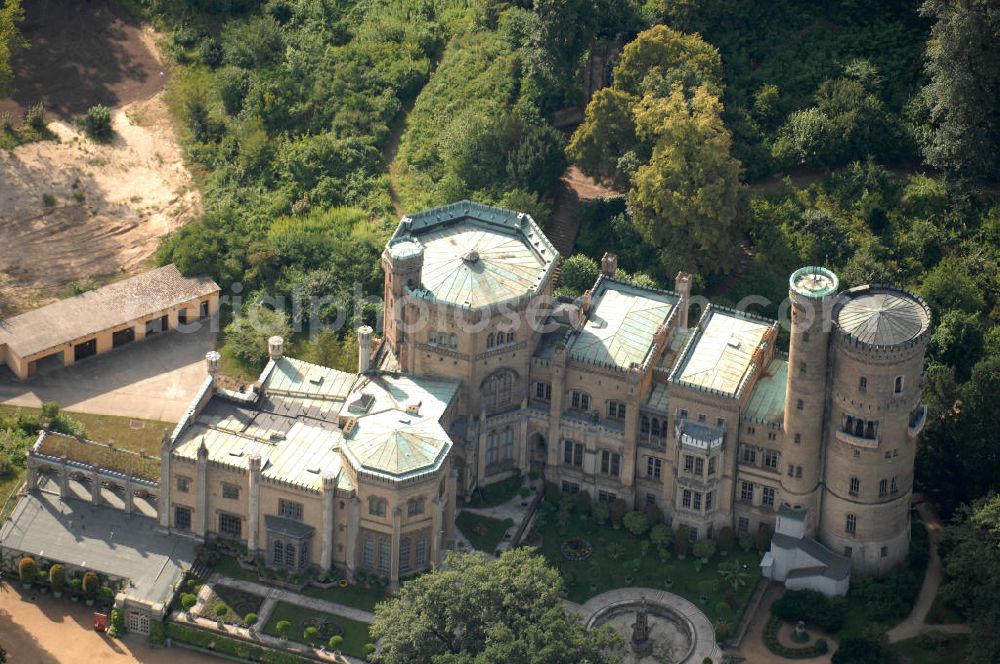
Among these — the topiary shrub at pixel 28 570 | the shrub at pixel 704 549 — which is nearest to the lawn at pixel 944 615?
the shrub at pixel 704 549

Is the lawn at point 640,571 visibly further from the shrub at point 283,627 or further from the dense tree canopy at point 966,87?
the dense tree canopy at point 966,87

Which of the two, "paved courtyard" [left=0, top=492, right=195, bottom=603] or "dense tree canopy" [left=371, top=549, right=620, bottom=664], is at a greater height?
"dense tree canopy" [left=371, top=549, right=620, bottom=664]

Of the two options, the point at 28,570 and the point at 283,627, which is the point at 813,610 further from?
the point at 28,570

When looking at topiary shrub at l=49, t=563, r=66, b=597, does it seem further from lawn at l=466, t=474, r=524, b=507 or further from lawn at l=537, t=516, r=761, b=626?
lawn at l=537, t=516, r=761, b=626

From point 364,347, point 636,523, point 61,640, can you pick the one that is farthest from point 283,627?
point 636,523

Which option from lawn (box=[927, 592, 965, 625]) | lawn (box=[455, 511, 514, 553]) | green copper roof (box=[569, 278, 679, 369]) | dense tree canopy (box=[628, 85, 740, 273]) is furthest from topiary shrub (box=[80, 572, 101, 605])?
lawn (box=[927, 592, 965, 625])

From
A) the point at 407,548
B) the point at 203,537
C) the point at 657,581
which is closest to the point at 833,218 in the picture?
the point at 657,581

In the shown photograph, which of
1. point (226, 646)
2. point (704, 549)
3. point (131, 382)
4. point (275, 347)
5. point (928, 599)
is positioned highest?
point (275, 347)

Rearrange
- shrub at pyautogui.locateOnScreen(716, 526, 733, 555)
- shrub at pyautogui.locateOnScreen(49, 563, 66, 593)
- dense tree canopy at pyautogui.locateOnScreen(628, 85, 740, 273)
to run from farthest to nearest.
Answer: dense tree canopy at pyautogui.locateOnScreen(628, 85, 740, 273), shrub at pyautogui.locateOnScreen(716, 526, 733, 555), shrub at pyautogui.locateOnScreen(49, 563, 66, 593)
